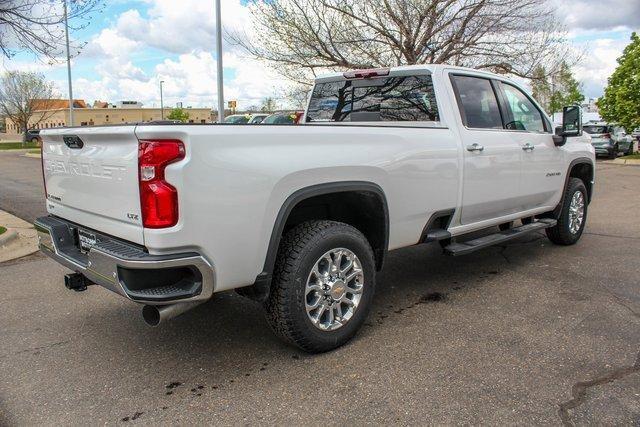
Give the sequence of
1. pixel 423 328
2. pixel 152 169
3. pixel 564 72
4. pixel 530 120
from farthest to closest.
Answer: pixel 564 72, pixel 530 120, pixel 423 328, pixel 152 169

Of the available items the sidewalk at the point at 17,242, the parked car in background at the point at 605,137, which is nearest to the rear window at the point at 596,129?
the parked car in background at the point at 605,137

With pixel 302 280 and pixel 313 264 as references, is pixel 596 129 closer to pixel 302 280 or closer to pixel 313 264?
pixel 313 264

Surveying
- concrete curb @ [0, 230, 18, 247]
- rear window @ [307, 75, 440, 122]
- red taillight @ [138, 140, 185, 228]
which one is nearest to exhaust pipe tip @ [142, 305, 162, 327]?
red taillight @ [138, 140, 185, 228]

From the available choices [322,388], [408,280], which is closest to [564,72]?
[408,280]

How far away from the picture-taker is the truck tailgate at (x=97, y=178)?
297 cm

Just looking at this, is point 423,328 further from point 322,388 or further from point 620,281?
point 620,281

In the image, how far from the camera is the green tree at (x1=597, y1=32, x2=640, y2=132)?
21.3 m

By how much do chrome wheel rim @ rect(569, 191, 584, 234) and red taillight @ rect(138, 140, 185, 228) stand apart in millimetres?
5060

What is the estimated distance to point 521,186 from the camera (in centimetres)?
532

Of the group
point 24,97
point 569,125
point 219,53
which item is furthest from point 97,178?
point 24,97

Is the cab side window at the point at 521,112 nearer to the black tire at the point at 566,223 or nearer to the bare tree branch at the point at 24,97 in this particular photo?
the black tire at the point at 566,223

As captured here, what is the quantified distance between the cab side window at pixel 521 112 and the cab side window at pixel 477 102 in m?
0.24

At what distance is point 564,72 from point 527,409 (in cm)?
1813

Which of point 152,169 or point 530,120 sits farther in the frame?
point 530,120
